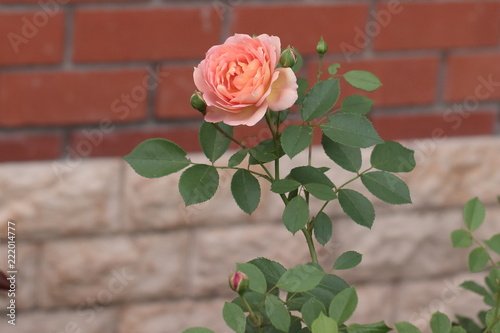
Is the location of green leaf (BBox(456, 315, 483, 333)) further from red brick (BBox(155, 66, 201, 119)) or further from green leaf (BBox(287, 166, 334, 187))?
red brick (BBox(155, 66, 201, 119))

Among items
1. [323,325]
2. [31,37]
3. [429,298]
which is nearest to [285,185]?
[323,325]

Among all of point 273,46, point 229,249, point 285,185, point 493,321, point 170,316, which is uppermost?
point 273,46

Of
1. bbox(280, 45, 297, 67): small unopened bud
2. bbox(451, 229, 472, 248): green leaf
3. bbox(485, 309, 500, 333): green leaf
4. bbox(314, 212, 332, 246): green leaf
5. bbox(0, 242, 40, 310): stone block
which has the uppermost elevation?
bbox(280, 45, 297, 67): small unopened bud

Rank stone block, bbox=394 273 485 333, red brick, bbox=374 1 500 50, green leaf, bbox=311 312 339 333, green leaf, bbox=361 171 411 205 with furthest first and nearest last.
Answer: stone block, bbox=394 273 485 333 < red brick, bbox=374 1 500 50 < green leaf, bbox=361 171 411 205 < green leaf, bbox=311 312 339 333

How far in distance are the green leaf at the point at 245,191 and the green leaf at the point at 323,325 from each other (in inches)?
4.8

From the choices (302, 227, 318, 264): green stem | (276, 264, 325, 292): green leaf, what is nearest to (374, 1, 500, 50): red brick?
(302, 227, 318, 264): green stem

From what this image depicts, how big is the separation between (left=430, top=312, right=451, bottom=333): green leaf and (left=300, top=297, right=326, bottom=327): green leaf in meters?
0.10

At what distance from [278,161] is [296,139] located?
0.10 feet

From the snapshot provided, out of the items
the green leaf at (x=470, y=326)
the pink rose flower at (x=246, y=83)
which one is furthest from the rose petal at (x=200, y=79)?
the green leaf at (x=470, y=326)

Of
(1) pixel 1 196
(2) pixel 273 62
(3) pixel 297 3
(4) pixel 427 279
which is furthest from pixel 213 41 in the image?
Answer: (2) pixel 273 62

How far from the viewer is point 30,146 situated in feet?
4.71

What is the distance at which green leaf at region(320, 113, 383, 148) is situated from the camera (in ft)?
2.19

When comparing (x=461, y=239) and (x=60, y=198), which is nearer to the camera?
(x=461, y=239)

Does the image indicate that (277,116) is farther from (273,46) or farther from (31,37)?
(31,37)
